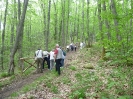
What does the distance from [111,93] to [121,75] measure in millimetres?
2493

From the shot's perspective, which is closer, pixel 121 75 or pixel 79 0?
pixel 121 75

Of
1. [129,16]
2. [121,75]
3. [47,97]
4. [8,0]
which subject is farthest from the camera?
[8,0]

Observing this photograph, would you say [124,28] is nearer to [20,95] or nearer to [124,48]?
[124,48]

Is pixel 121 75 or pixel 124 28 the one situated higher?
pixel 124 28

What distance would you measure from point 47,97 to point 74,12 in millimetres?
42941

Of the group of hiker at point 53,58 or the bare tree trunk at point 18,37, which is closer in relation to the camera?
the group of hiker at point 53,58

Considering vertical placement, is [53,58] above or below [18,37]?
below

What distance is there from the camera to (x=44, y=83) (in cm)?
988

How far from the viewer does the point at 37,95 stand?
812 cm

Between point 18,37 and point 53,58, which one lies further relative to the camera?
point 53,58

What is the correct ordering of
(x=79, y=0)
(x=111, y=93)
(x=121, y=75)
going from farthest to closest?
(x=79, y=0) < (x=121, y=75) < (x=111, y=93)

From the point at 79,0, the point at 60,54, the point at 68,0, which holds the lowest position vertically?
the point at 60,54

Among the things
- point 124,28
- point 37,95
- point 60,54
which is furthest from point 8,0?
point 124,28

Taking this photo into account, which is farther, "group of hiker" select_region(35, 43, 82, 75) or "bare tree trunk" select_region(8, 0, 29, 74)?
Result: "bare tree trunk" select_region(8, 0, 29, 74)
